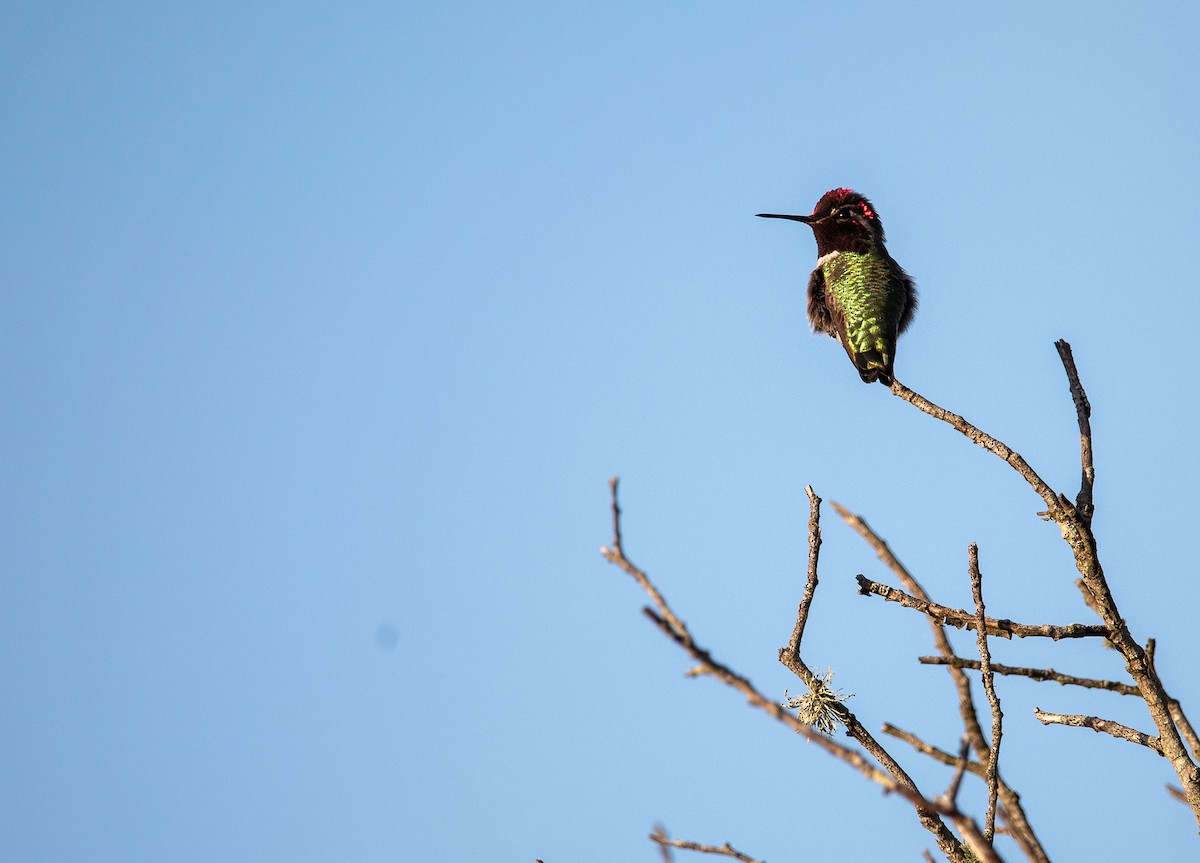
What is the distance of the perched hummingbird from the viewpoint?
8.80 meters

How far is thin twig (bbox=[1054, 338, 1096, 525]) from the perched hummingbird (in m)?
3.40

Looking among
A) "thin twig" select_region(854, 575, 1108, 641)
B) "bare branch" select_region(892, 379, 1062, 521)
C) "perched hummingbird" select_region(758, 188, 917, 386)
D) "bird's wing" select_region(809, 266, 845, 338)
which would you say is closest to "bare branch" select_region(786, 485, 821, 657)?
"thin twig" select_region(854, 575, 1108, 641)

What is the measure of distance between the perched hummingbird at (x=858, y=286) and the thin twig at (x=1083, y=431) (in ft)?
11.2

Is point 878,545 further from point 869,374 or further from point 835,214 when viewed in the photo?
point 835,214

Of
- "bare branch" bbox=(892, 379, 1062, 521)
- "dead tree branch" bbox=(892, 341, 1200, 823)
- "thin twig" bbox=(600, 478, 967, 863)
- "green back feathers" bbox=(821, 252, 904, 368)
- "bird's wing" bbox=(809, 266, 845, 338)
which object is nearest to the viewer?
"thin twig" bbox=(600, 478, 967, 863)

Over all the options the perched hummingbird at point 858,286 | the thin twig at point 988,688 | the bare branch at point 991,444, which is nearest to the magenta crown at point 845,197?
the perched hummingbird at point 858,286

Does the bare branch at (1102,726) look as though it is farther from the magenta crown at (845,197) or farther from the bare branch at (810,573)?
the magenta crown at (845,197)

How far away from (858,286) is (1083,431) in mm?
4819

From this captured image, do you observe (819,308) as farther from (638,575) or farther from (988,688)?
(638,575)

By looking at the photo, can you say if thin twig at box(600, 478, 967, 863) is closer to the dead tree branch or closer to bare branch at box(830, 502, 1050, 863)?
bare branch at box(830, 502, 1050, 863)

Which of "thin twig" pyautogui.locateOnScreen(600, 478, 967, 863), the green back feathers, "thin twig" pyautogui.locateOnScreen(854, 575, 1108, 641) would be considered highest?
the green back feathers

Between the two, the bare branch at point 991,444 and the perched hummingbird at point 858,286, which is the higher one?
the perched hummingbird at point 858,286

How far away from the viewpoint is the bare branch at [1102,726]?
134 inches

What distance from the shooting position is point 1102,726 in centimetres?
358
